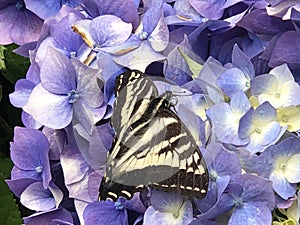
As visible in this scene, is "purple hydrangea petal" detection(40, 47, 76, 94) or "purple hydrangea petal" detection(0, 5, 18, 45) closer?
"purple hydrangea petal" detection(40, 47, 76, 94)

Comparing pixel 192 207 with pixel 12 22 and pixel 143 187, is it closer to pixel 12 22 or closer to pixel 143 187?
pixel 143 187

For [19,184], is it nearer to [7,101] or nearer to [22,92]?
[22,92]

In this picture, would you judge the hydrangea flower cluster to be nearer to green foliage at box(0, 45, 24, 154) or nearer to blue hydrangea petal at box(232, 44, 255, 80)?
blue hydrangea petal at box(232, 44, 255, 80)

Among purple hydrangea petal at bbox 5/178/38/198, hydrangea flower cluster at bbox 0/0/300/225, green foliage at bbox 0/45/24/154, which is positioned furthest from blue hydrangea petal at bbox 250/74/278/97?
green foliage at bbox 0/45/24/154

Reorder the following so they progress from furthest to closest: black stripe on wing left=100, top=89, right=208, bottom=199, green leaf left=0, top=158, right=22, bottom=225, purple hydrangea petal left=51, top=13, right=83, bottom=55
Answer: green leaf left=0, top=158, right=22, bottom=225 → purple hydrangea petal left=51, top=13, right=83, bottom=55 → black stripe on wing left=100, top=89, right=208, bottom=199

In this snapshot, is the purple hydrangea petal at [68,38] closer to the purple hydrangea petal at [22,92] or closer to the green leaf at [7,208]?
the purple hydrangea petal at [22,92]

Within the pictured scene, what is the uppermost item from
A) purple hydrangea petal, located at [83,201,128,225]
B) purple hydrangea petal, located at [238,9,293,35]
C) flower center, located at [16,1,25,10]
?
purple hydrangea petal, located at [238,9,293,35]

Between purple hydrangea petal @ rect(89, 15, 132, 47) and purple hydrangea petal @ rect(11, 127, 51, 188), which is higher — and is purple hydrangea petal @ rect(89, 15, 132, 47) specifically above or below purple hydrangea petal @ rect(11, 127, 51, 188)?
above
